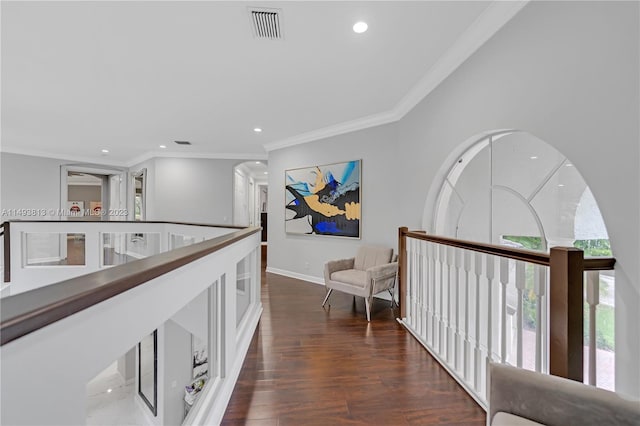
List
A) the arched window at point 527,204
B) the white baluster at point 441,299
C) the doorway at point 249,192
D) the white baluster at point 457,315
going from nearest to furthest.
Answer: the arched window at point 527,204 → the white baluster at point 457,315 → the white baluster at point 441,299 → the doorway at point 249,192

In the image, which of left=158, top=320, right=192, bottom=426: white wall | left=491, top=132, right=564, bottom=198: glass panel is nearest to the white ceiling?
left=491, top=132, right=564, bottom=198: glass panel

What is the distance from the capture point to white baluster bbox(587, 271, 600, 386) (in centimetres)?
130

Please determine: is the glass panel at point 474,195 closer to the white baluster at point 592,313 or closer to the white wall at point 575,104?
the white wall at point 575,104

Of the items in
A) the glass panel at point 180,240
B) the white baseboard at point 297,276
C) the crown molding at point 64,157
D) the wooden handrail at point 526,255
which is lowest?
the white baseboard at point 297,276

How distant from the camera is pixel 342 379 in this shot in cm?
204

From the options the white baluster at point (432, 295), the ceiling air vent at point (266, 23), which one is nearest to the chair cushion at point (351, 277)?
the white baluster at point (432, 295)

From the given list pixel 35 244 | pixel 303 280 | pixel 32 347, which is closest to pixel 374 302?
pixel 303 280

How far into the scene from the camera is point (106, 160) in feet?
23.7

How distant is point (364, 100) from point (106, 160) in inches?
276

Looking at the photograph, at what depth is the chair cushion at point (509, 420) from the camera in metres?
0.95

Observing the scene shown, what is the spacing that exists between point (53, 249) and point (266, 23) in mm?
6654

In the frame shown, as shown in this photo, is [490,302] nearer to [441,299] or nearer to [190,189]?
[441,299]

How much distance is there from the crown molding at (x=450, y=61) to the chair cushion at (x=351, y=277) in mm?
2048

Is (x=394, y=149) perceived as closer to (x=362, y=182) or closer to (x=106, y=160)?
(x=362, y=182)
